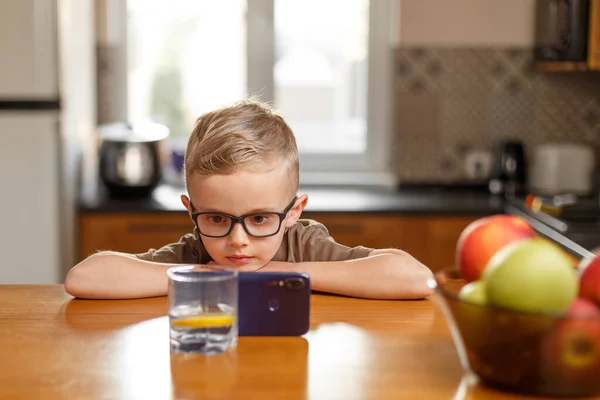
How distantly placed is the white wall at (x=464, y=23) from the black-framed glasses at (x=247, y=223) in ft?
7.91

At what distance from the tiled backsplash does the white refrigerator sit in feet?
4.59

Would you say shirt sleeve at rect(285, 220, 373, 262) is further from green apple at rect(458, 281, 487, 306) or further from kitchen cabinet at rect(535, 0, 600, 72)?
kitchen cabinet at rect(535, 0, 600, 72)

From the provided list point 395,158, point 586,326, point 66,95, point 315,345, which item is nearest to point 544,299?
point 586,326

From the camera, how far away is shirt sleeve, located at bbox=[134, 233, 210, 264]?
1.72 m

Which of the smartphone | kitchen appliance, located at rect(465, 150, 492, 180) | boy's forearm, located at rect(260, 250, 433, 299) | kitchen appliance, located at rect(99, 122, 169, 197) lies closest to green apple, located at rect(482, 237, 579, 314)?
the smartphone

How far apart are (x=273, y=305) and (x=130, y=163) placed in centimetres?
227

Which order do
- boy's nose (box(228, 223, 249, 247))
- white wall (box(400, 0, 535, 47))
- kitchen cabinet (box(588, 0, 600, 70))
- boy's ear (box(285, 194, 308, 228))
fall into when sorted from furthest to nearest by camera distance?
white wall (box(400, 0, 535, 47)) → kitchen cabinet (box(588, 0, 600, 70)) → boy's ear (box(285, 194, 308, 228)) → boy's nose (box(228, 223, 249, 247))

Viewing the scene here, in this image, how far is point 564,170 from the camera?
3658 millimetres

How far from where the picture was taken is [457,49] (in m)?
3.78

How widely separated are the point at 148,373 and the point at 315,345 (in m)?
0.23

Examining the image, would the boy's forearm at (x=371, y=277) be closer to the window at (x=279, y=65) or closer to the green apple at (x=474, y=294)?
the green apple at (x=474, y=294)

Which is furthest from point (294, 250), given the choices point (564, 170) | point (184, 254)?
point (564, 170)

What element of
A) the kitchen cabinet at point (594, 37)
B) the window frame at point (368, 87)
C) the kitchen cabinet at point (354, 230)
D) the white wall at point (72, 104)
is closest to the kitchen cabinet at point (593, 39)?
the kitchen cabinet at point (594, 37)

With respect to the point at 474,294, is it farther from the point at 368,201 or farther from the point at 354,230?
the point at 368,201
